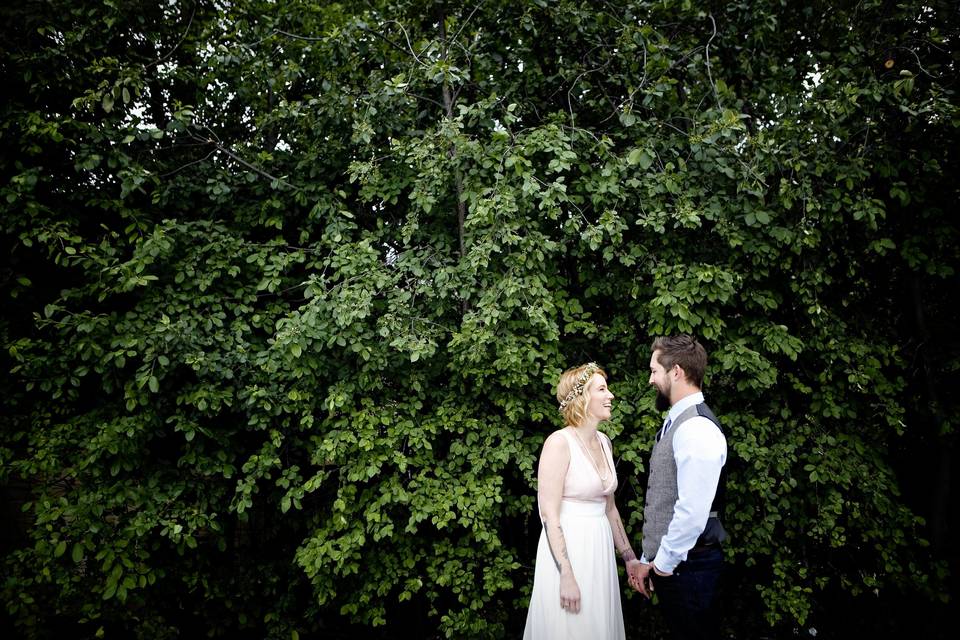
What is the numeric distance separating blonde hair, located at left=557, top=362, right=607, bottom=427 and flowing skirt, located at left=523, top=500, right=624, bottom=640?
425 mm

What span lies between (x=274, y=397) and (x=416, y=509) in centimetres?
121

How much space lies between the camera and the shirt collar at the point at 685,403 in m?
2.85

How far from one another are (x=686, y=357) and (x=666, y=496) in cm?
66

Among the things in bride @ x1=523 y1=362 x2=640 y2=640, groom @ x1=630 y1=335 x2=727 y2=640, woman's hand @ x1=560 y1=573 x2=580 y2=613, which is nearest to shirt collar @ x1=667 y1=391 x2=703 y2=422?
groom @ x1=630 y1=335 x2=727 y2=640

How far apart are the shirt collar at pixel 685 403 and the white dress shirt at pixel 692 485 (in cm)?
14

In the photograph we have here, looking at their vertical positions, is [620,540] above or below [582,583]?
above

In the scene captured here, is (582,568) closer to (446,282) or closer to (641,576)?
(641,576)

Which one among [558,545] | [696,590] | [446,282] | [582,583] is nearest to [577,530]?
[558,545]

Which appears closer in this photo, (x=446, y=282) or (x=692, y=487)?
(x=692, y=487)

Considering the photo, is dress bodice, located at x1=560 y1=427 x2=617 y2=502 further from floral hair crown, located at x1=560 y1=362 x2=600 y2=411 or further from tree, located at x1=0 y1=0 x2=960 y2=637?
tree, located at x1=0 y1=0 x2=960 y2=637

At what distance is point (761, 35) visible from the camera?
176 inches

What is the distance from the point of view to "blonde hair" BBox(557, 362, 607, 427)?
10.0 ft

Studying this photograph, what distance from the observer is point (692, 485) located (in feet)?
8.57

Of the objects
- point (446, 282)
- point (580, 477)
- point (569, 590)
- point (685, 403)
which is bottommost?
point (569, 590)
